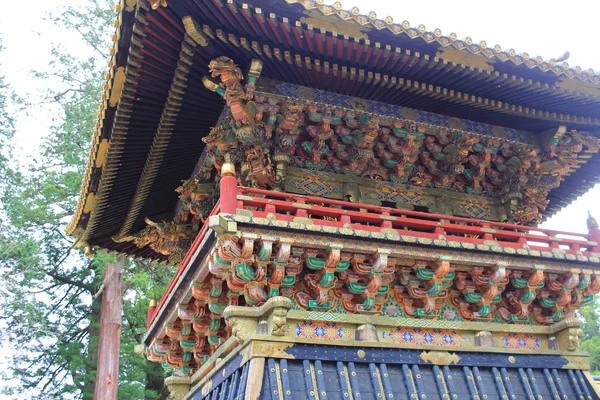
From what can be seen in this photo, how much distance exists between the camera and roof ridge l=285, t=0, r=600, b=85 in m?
7.01

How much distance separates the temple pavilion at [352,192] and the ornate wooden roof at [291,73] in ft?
0.11

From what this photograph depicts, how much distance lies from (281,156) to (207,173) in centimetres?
203

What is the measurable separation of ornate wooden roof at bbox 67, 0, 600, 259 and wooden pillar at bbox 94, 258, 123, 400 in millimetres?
9824

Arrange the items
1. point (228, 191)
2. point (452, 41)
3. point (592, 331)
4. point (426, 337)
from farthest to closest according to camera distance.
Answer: point (592, 331) < point (426, 337) < point (452, 41) < point (228, 191)

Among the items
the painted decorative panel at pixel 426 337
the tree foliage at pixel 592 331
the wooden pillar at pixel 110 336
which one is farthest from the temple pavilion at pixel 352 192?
the tree foliage at pixel 592 331

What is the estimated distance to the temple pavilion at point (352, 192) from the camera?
6.97 meters

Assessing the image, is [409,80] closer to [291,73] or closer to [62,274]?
[291,73]

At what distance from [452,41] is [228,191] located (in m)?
3.70

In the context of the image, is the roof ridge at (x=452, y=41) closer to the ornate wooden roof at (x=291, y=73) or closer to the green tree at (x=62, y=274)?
the ornate wooden roof at (x=291, y=73)

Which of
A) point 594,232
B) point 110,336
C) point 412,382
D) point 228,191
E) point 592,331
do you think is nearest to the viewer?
point 228,191

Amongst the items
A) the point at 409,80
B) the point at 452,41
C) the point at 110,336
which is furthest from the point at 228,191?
the point at 110,336

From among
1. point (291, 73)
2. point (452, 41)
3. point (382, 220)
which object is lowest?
point (382, 220)

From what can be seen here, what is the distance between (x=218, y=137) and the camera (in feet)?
27.9

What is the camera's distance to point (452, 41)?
7.56 meters
